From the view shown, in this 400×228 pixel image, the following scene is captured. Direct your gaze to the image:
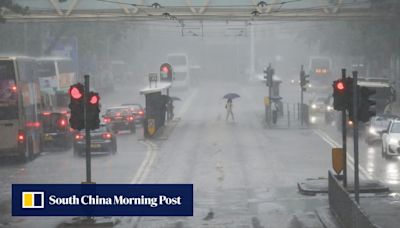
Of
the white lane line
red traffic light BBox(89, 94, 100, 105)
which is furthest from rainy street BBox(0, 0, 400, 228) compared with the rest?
the white lane line

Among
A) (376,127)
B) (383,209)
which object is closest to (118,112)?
(376,127)

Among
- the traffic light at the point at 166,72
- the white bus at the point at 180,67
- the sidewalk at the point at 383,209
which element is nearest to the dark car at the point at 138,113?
the traffic light at the point at 166,72

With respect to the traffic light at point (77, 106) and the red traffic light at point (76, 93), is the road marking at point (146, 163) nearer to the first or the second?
the traffic light at point (77, 106)

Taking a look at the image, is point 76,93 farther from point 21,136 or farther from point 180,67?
point 180,67

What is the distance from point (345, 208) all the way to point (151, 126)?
2927 centimetres

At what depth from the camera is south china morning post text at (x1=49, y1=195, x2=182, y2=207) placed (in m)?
24.5

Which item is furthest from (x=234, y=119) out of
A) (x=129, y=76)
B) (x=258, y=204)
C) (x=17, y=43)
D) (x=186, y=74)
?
(x=129, y=76)

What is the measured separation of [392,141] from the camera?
37719 mm

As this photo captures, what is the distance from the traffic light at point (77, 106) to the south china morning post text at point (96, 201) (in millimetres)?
1552

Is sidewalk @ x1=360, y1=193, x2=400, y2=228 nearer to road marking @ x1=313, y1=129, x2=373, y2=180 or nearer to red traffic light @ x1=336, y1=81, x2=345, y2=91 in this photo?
red traffic light @ x1=336, y1=81, x2=345, y2=91

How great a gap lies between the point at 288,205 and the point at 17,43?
52.9 m

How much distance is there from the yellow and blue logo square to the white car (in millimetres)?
17777

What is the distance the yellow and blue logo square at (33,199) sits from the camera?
76.4 feet

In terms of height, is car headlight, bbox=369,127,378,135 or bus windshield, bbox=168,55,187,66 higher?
bus windshield, bbox=168,55,187,66
